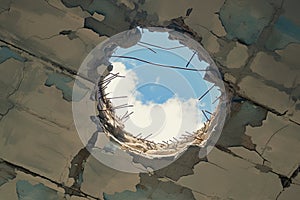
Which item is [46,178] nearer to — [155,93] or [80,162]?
[80,162]

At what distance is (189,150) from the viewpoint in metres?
2.04

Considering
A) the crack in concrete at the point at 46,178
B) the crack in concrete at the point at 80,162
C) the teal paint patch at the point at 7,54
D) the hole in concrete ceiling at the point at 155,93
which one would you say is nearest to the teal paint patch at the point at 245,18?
the hole in concrete ceiling at the point at 155,93

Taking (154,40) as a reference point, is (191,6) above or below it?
above

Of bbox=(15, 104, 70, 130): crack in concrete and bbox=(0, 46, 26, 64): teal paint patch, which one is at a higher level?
bbox=(0, 46, 26, 64): teal paint patch

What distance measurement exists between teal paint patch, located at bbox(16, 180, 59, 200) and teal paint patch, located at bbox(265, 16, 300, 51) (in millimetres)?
1156

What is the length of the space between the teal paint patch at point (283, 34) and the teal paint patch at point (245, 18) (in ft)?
0.16

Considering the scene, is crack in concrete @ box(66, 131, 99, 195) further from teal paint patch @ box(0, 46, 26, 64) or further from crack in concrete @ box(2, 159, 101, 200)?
teal paint patch @ box(0, 46, 26, 64)

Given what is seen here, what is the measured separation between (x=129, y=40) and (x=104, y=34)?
5.0 inches

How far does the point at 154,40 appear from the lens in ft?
6.72

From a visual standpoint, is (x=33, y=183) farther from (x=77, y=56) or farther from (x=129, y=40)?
(x=129, y=40)

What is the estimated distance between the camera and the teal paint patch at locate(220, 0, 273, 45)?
182cm

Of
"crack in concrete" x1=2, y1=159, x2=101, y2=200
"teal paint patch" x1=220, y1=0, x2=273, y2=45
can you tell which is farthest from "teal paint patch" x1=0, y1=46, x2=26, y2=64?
"teal paint patch" x1=220, y1=0, x2=273, y2=45

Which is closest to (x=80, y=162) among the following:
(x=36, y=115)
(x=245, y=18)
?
(x=36, y=115)

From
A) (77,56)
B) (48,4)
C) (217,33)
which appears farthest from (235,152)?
(48,4)
